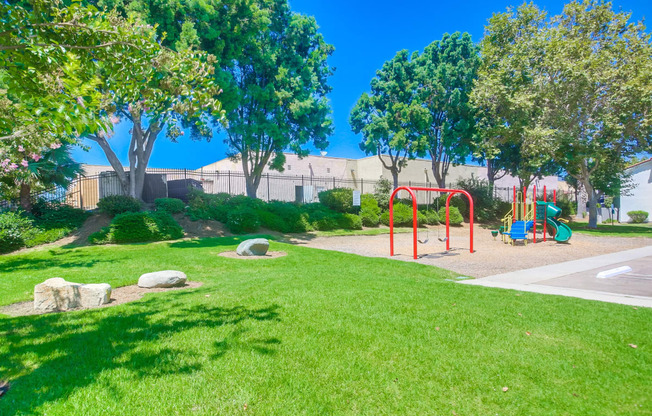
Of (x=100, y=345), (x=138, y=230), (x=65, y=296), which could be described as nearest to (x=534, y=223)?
(x=138, y=230)

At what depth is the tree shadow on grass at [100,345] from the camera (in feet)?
10.2

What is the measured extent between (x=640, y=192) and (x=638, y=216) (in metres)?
3.02

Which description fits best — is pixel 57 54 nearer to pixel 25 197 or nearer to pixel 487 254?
pixel 487 254

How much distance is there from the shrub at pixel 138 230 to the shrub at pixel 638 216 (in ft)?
133

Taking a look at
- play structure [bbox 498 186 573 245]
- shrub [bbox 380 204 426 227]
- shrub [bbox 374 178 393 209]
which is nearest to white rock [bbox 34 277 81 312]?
play structure [bbox 498 186 573 245]

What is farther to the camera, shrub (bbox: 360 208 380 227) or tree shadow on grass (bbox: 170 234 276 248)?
shrub (bbox: 360 208 380 227)

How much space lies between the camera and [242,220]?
17.6 meters

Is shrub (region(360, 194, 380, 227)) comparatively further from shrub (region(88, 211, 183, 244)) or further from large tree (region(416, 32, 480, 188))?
shrub (region(88, 211, 183, 244))

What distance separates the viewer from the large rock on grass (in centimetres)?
580

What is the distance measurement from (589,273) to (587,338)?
6.43 m

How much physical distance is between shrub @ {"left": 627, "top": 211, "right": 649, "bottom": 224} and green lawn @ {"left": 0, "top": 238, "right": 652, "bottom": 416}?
126 feet

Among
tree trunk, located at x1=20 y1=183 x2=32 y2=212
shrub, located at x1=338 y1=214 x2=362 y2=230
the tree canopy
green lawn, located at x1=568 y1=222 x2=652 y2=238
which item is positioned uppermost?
the tree canopy

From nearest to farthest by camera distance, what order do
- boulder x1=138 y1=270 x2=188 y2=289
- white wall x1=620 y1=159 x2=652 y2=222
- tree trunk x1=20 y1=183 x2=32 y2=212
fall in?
boulder x1=138 y1=270 x2=188 y2=289 < tree trunk x1=20 y1=183 x2=32 y2=212 < white wall x1=620 y1=159 x2=652 y2=222

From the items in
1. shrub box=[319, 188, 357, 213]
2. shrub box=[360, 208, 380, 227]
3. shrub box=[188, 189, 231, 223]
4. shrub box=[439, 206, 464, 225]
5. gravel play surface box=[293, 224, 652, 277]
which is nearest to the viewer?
gravel play surface box=[293, 224, 652, 277]
